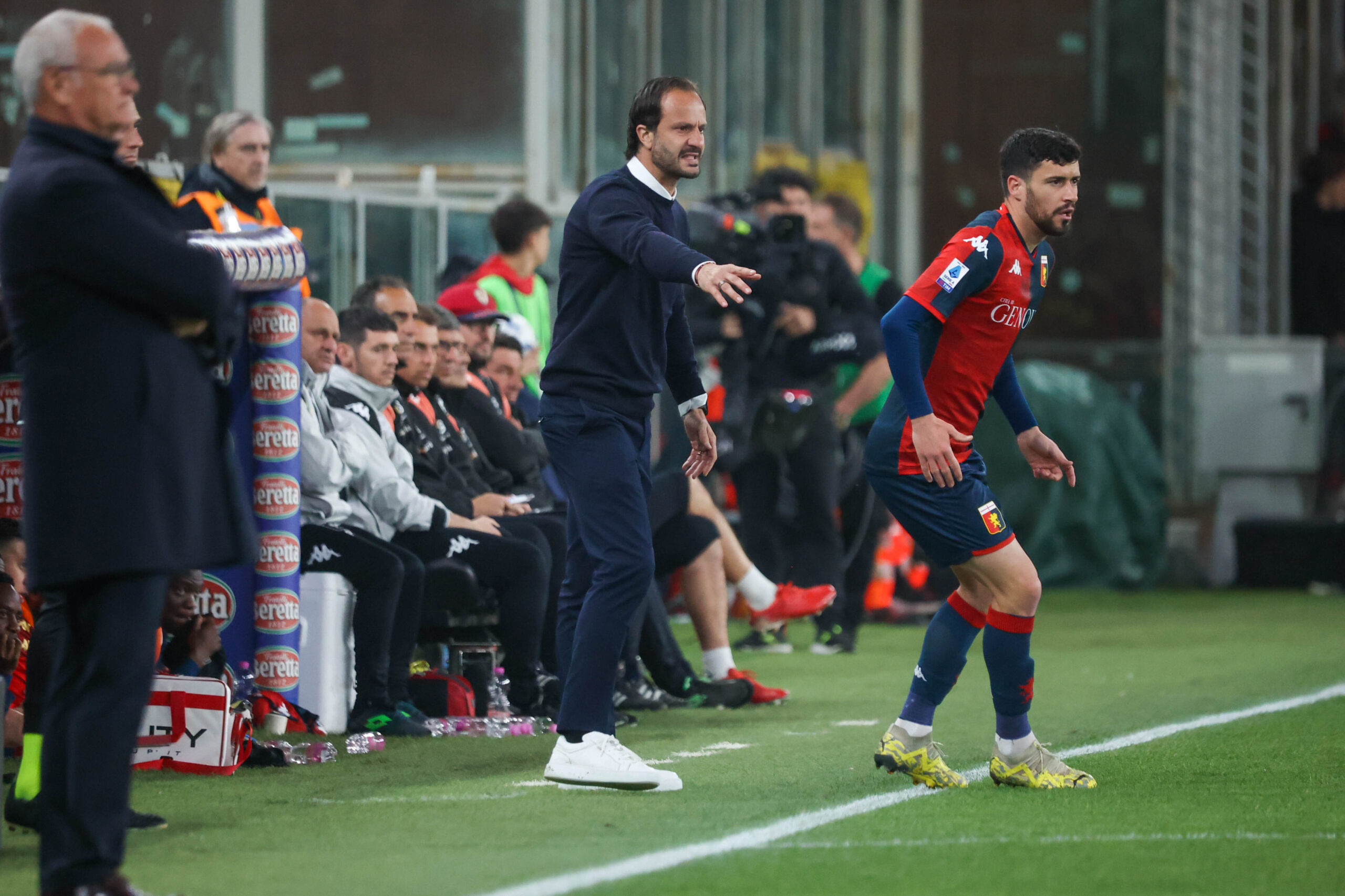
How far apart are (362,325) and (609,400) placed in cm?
214

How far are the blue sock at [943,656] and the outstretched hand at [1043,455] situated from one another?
1.77 ft

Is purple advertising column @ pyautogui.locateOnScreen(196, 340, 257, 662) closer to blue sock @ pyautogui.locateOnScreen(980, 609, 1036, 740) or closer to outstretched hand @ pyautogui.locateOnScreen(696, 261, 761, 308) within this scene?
outstretched hand @ pyautogui.locateOnScreen(696, 261, 761, 308)

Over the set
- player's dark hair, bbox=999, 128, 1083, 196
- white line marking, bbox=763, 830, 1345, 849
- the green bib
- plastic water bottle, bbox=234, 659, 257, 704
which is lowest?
plastic water bottle, bbox=234, 659, 257, 704

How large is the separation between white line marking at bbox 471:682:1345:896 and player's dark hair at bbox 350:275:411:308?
3195mm

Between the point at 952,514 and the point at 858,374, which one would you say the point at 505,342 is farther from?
the point at 952,514

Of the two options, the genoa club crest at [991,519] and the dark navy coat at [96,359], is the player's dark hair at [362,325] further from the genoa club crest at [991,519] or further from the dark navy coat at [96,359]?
the dark navy coat at [96,359]

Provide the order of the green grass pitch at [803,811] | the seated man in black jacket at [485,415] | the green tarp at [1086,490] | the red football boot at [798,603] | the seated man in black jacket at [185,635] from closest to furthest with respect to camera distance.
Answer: the green grass pitch at [803,811] < the seated man in black jacket at [185,635] < the seated man in black jacket at [485,415] < the red football boot at [798,603] < the green tarp at [1086,490]

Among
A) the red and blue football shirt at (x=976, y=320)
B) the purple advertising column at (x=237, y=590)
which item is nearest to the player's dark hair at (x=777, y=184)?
the purple advertising column at (x=237, y=590)

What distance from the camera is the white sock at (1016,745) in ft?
18.8

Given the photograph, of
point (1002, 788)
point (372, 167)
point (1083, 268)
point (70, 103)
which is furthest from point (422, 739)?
point (1083, 268)

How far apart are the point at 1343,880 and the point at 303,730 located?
3923 millimetres

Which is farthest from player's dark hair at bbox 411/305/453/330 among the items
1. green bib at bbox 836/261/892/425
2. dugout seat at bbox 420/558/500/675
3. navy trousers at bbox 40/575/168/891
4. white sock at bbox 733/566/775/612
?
navy trousers at bbox 40/575/168/891

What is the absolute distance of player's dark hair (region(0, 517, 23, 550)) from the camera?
584 centimetres

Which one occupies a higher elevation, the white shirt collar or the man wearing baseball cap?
the white shirt collar
